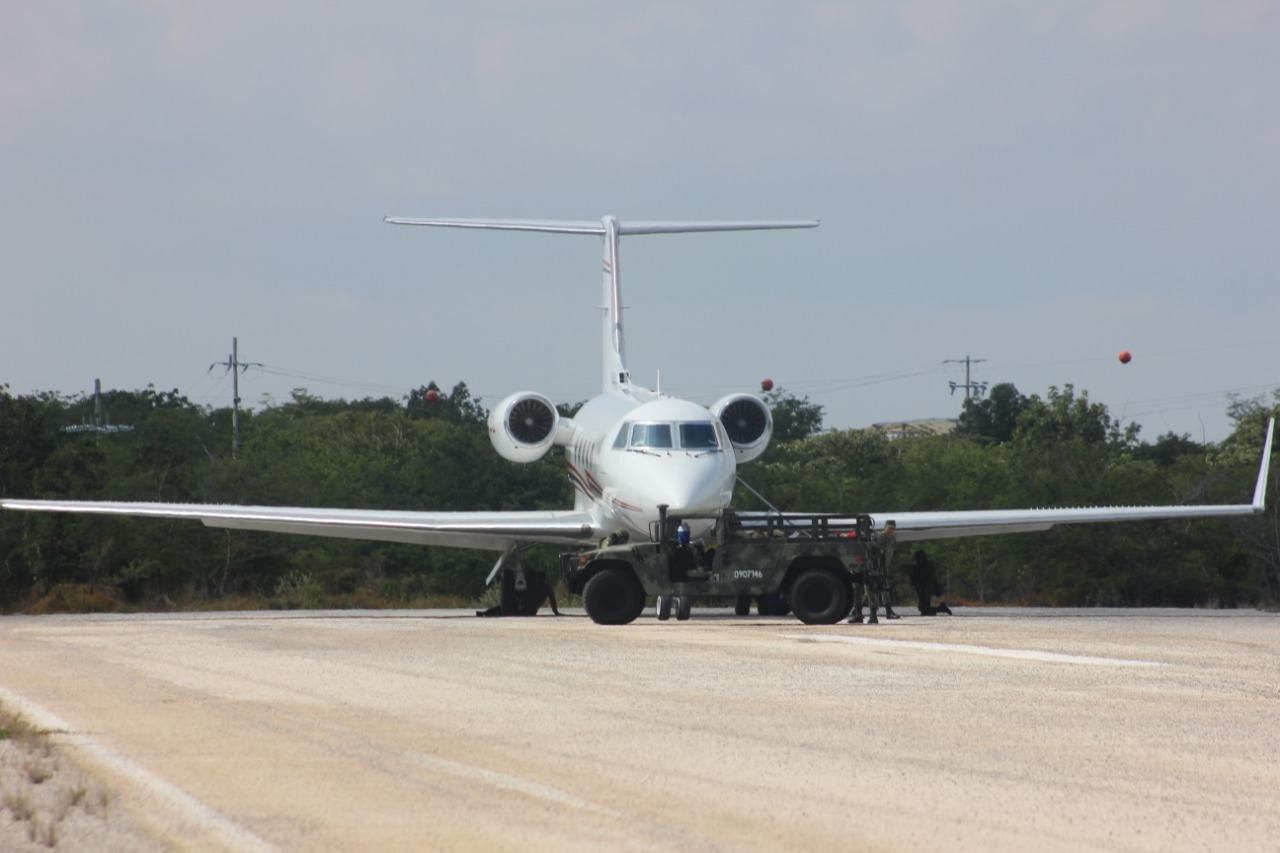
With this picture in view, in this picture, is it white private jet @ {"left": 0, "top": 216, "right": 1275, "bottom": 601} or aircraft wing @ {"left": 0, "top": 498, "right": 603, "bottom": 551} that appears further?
aircraft wing @ {"left": 0, "top": 498, "right": 603, "bottom": 551}

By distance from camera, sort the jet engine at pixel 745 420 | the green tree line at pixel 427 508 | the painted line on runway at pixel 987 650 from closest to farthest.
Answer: the painted line on runway at pixel 987 650, the jet engine at pixel 745 420, the green tree line at pixel 427 508

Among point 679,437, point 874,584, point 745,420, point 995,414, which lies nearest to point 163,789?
point 874,584

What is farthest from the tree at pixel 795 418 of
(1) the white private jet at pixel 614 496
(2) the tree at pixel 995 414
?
(1) the white private jet at pixel 614 496

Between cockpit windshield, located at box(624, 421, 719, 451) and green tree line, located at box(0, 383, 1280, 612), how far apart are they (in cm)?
1293

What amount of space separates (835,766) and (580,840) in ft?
7.17

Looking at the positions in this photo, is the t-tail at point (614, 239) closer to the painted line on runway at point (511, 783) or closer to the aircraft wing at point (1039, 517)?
the aircraft wing at point (1039, 517)

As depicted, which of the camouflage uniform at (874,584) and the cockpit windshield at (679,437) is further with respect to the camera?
the cockpit windshield at (679,437)

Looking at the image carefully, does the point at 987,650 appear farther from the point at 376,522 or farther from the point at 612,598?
the point at 376,522

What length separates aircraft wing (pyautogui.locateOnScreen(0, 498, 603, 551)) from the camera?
1025 inches

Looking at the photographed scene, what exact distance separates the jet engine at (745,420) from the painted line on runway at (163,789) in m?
20.2

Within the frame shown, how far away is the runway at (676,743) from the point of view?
21.7 ft

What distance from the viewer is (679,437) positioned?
24.6 meters

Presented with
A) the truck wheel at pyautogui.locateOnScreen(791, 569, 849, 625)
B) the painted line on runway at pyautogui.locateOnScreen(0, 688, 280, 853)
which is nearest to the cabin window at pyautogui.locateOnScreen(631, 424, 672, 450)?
the truck wheel at pyautogui.locateOnScreen(791, 569, 849, 625)

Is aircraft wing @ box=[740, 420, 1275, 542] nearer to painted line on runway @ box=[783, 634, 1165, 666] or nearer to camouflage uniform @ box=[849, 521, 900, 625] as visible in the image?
camouflage uniform @ box=[849, 521, 900, 625]
